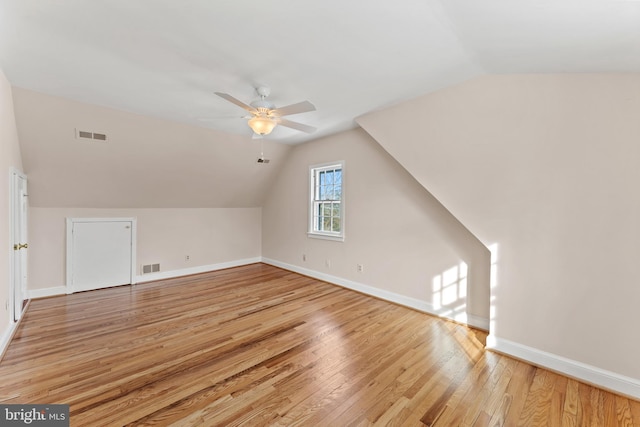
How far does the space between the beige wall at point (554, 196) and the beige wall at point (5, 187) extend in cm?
412

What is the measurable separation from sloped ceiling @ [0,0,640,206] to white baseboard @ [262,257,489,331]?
2.65 m

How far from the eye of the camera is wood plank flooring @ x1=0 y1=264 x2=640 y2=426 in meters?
1.78

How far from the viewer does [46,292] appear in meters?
3.95

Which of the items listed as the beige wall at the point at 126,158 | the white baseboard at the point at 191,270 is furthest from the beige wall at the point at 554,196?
the white baseboard at the point at 191,270

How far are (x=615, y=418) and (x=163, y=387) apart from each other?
3268mm

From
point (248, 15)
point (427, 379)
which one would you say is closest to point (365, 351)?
point (427, 379)

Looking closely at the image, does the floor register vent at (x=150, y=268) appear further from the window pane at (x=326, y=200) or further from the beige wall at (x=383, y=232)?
the window pane at (x=326, y=200)

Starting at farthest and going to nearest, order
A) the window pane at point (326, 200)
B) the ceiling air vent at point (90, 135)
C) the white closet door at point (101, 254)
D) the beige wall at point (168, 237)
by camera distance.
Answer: the window pane at point (326, 200)
the white closet door at point (101, 254)
the beige wall at point (168, 237)
the ceiling air vent at point (90, 135)

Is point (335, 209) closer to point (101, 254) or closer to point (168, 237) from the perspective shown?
point (168, 237)

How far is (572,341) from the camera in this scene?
2234 millimetres

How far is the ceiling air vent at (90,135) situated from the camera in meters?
3.29

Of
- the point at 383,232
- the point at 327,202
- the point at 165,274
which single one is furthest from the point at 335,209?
the point at 165,274

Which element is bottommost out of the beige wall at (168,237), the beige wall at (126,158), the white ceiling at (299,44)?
the beige wall at (168,237)

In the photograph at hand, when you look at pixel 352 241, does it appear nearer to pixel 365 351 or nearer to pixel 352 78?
pixel 365 351
